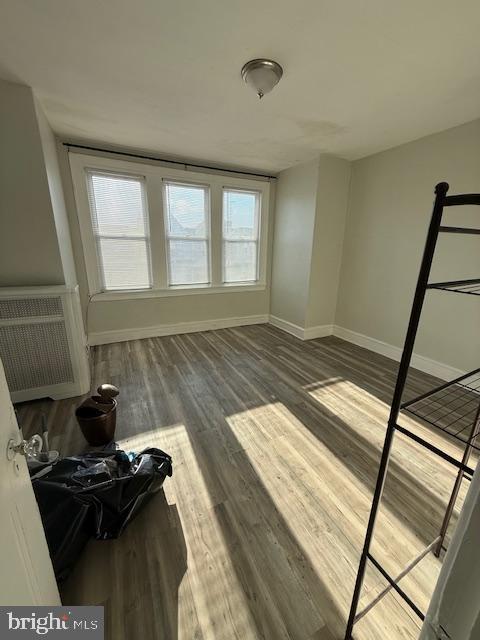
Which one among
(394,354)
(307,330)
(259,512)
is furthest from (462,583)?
(307,330)

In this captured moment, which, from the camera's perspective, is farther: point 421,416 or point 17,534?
point 421,416

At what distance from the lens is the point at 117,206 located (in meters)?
3.47

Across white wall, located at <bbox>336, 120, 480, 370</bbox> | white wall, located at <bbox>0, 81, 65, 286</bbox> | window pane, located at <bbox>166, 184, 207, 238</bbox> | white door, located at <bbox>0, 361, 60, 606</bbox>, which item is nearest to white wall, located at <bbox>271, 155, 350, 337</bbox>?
white wall, located at <bbox>336, 120, 480, 370</bbox>

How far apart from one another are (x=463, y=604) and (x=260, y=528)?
1.03 meters

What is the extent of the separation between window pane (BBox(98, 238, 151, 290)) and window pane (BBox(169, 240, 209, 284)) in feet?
1.25

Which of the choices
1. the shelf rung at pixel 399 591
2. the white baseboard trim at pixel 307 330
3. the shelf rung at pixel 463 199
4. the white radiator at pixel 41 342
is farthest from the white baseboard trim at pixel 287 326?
the shelf rung at pixel 463 199

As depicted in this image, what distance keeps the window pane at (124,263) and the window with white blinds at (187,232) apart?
37cm

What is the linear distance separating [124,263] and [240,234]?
6.04 ft

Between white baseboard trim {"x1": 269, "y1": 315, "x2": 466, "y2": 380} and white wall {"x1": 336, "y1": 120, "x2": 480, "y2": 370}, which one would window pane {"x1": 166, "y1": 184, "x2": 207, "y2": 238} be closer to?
white baseboard trim {"x1": 269, "y1": 315, "x2": 466, "y2": 380}

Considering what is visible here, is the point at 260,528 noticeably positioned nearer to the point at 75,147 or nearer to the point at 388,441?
the point at 388,441

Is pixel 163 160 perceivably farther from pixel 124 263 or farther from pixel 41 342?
pixel 41 342

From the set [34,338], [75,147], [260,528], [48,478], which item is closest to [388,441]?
[260,528]

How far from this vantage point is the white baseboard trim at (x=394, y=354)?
2879mm

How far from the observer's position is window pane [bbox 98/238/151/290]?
11.6 feet
